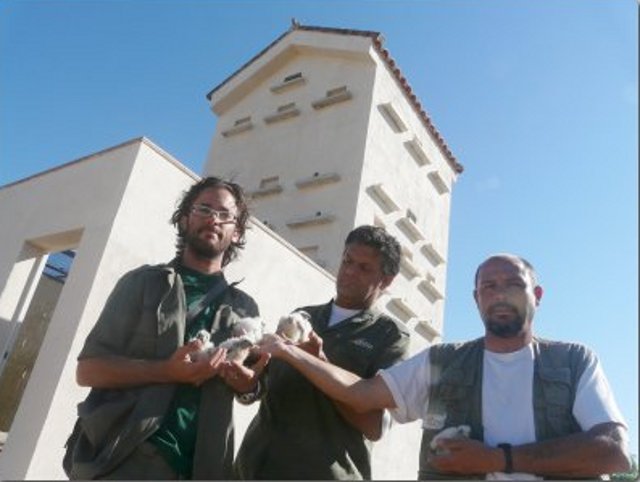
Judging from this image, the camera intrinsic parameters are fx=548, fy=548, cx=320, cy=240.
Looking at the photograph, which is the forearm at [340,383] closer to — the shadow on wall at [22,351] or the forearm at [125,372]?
the forearm at [125,372]

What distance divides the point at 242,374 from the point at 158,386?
1.22ft

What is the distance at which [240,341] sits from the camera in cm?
253

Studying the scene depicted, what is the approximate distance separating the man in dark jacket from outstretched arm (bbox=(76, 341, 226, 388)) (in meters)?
0.53

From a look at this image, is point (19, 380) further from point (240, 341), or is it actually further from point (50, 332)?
point (240, 341)

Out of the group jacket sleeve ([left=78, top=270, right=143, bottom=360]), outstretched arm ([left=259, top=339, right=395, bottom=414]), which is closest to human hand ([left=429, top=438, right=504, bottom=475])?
outstretched arm ([left=259, top=339, right=395, bottom=414])

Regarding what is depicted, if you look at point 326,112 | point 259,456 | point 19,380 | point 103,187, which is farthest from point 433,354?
point 326,112

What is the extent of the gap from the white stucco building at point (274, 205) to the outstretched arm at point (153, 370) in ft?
10.7

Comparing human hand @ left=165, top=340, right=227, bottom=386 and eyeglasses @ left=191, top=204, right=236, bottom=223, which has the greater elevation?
eyeglasses @ left=191, top=204, right=236, bottom=223

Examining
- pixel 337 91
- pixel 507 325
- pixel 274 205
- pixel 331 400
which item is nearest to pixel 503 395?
pixel 507 325

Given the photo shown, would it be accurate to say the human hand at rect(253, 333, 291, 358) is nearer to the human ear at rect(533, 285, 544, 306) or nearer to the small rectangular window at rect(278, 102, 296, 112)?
the human ear at rect(533, 285, 544, 306)

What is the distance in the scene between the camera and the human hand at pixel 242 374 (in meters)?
2.47

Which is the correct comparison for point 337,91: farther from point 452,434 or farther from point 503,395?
point 452,434

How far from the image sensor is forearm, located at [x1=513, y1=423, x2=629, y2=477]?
6.79 feet

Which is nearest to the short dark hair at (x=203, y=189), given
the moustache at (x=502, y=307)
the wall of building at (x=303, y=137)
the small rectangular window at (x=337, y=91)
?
the moustache at (x=502, y=307)
